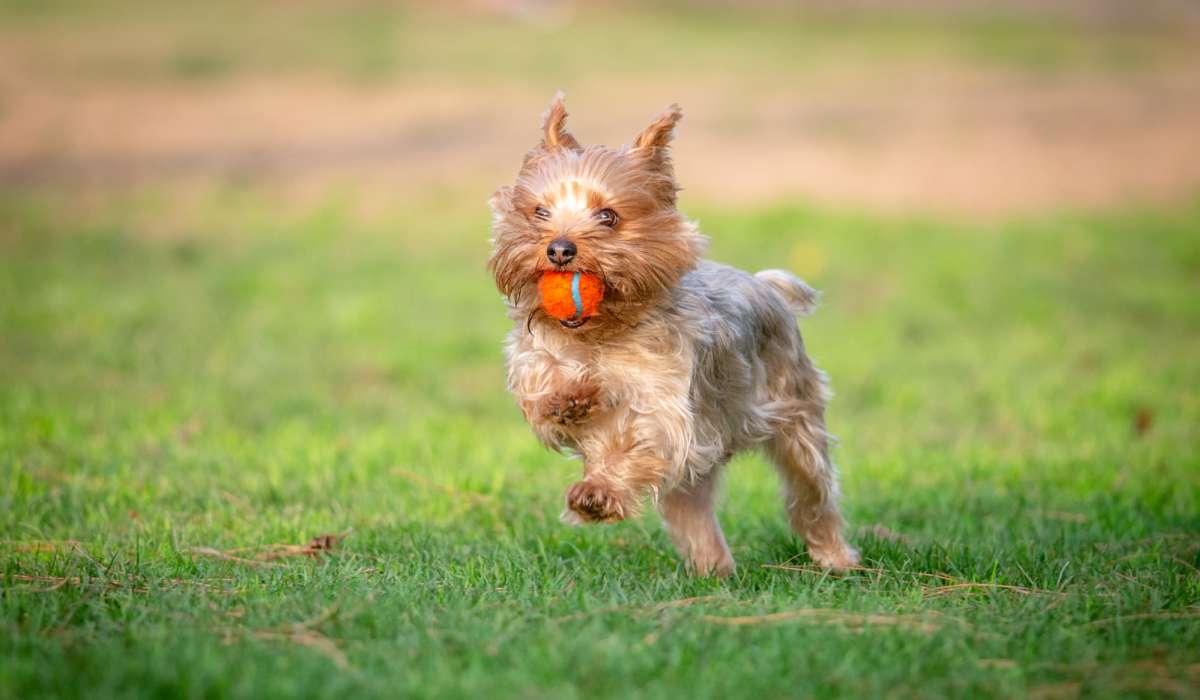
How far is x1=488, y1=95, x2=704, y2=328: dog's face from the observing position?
544cm

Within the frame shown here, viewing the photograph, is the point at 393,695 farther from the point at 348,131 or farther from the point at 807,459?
the point at 348,131

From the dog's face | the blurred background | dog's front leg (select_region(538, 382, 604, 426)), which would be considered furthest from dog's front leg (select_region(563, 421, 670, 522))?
the blurred background

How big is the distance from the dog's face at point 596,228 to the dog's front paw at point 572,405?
309mm

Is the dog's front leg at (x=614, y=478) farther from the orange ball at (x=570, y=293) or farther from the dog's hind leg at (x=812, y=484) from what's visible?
the dog's hind leg at (x=812, y=484)

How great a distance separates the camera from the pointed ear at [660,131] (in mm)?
5727

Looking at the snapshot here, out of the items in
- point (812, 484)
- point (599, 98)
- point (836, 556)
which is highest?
point (599, 98)

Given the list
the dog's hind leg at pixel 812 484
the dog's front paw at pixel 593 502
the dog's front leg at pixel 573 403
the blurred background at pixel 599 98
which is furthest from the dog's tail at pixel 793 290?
the blurred background at pixel 599 98

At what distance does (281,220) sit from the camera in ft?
62.1

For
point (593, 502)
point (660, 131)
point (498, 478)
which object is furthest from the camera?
point (498, 478)

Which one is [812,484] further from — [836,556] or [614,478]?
[614,478]

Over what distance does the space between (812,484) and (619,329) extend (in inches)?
57.0

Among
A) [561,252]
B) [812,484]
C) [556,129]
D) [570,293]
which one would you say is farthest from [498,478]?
[561,252]

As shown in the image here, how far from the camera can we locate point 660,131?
5754mm

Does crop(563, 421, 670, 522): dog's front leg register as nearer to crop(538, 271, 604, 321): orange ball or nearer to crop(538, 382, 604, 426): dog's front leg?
crop(538, 382, 604, 426): dog's front leg
